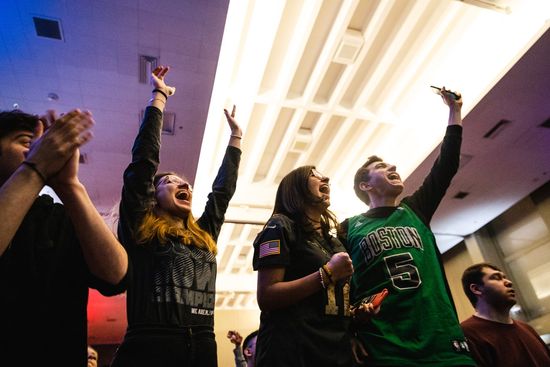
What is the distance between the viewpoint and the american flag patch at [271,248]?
133cm

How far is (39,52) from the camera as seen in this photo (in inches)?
152

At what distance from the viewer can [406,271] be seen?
5.01 feet

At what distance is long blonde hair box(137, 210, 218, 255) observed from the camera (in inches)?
57.2

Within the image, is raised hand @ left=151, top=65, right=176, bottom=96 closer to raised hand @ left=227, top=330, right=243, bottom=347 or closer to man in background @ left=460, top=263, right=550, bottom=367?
raised hand @ left=227, top=330, right=243, bottom=347

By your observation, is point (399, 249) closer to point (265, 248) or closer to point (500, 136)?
point (265, 248)

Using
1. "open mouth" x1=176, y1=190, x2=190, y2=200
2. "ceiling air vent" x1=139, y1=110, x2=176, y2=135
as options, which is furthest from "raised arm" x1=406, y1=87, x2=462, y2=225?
"ceiling air vent" x1=139, y1=110, x2=176, y2=135

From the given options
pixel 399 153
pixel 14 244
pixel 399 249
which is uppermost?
pixel 399 153

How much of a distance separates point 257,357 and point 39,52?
12.9 feet

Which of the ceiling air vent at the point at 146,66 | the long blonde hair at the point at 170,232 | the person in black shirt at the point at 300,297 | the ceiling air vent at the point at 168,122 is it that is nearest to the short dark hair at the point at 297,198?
the person in black shirt at the point at 300,297

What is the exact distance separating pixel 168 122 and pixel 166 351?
3919mm

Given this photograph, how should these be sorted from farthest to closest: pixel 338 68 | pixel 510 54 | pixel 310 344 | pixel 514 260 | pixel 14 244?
1. pixel 514 260
2. pixel 338 68
3. pixel 510 54
4. pixel 310 344
5. pixel 14 244

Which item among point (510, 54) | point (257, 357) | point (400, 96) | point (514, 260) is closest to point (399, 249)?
point (257, 357)

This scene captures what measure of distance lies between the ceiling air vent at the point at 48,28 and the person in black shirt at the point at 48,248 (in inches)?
126

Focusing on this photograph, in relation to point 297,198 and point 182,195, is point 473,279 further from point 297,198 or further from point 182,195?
point 182,195
